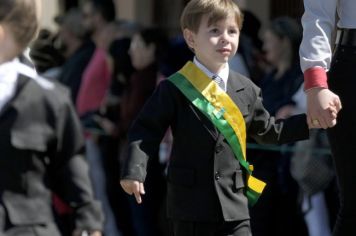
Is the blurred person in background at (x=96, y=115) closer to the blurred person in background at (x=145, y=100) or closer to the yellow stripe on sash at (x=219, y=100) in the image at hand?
the blurred person in background at (x=145, y=100)

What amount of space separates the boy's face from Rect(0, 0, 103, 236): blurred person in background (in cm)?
86

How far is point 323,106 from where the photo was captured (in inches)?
162

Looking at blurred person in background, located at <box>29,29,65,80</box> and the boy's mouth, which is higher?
the boy's mouth

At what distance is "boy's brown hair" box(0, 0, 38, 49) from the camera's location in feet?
13.0

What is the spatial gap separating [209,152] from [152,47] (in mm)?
3445

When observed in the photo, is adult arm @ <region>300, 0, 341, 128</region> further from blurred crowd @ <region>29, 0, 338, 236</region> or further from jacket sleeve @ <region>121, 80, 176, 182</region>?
blurred crowd @ <region>29, 0, 338, 236</region>

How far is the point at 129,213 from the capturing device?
8211 mm

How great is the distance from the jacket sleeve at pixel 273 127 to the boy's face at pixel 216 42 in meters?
0.21

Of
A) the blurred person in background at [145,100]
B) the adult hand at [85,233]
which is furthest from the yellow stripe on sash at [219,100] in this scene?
the blurred person in background at [145,100]

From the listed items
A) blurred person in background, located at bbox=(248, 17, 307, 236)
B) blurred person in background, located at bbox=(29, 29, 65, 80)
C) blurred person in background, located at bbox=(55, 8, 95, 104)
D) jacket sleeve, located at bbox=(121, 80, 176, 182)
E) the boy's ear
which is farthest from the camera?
blurred person in background, located at bbox=(29, 29, 65, 80)

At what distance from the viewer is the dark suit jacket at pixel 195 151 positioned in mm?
4539

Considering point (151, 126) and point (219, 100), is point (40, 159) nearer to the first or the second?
point (151, 126)

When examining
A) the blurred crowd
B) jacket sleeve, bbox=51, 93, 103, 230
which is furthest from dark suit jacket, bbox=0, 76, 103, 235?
the blurred crowd

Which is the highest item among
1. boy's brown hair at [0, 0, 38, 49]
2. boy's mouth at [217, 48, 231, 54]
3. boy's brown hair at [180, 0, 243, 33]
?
boy's brown hair at [0, 0, 38, 49]
